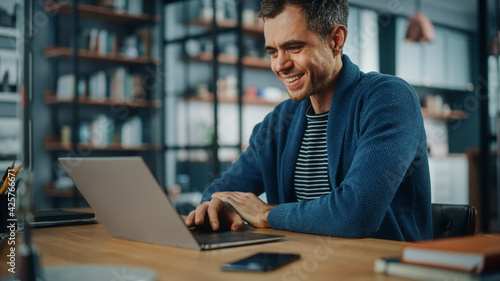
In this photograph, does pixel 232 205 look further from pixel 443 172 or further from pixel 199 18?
pixel 443 172

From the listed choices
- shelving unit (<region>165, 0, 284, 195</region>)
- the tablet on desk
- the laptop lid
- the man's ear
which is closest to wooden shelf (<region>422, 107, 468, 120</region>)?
shelving unit (<region>165, 0, 284, 195</region>)

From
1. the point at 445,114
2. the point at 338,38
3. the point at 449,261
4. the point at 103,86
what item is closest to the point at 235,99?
the point at 103,86

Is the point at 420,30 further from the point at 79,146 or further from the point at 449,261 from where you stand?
the point at 449,261

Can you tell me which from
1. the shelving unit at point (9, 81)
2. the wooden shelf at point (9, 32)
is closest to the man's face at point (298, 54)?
the shelving unit at point (9, 81)

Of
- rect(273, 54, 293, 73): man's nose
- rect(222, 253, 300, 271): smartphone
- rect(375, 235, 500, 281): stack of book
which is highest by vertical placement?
rect(273, 54, 293, 73): man's nose

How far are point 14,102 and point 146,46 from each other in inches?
55.7

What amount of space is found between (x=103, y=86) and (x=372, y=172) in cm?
392

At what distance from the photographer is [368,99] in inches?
57.1

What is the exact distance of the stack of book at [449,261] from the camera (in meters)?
A: 0.65

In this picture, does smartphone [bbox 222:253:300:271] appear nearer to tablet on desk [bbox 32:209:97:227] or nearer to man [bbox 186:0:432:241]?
man [bbox 186:0:432:241]

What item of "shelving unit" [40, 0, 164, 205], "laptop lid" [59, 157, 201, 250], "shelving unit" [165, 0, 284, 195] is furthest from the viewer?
"shelving unit" [165, 0, 284, 195]

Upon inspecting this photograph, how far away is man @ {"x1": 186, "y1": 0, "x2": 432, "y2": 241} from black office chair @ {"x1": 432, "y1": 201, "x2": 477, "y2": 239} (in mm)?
29

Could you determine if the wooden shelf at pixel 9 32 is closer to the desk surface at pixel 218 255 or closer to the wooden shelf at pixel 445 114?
the desk surface at pixel 218 255

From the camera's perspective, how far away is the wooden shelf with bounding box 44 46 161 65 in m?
4.46
